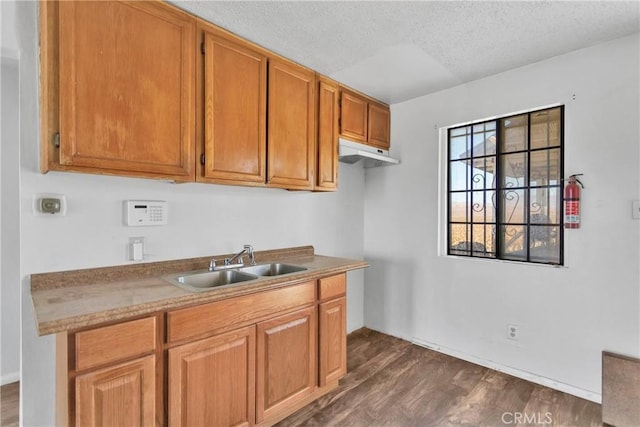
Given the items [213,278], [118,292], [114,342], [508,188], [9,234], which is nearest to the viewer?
[114,342]

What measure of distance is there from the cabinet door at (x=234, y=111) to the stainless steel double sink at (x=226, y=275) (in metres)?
0.61

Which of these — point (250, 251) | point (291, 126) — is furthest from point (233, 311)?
point (291, 126)

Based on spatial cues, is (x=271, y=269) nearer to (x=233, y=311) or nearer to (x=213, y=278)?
(x=213, y=278)

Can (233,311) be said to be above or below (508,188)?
below

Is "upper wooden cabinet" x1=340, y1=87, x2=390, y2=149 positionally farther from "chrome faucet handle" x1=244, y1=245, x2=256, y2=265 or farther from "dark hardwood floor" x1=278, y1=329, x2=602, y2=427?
"dark hardwood floor" x1=278, y1=329, x2=602, y2=427

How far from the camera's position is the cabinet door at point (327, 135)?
251 centimetres

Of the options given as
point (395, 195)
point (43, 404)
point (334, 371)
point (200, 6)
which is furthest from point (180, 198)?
point (395, 195)

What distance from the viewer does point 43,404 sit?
1.55 metres

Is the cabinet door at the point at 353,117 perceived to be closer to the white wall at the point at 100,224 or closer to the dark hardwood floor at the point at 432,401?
the white wall at the point at 100,224

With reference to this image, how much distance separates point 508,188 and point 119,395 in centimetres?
286

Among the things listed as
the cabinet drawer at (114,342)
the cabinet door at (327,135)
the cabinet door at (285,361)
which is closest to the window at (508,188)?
the cabinet door at (327,135)

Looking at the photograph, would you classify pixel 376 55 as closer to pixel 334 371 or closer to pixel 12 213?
pixel 334 371

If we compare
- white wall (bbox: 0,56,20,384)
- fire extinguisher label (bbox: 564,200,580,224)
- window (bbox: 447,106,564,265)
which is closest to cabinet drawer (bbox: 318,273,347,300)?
window (bbox: 447,106,564,265)
